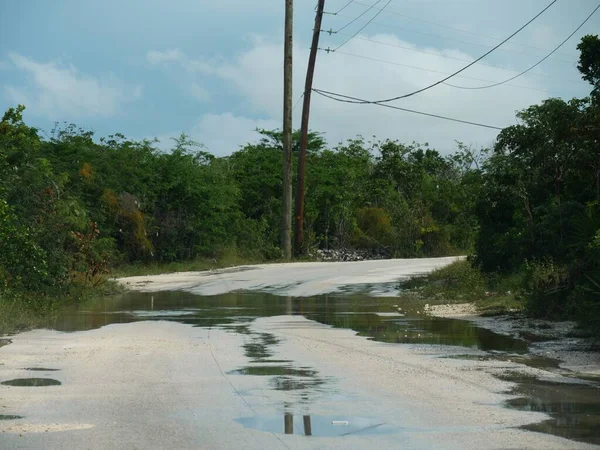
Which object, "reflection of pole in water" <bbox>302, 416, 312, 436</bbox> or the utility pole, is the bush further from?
the utility pole

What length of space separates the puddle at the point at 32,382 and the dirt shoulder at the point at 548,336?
6087mm

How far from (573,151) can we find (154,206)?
23.1 m

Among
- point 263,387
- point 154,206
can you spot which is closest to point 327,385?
point 263,387

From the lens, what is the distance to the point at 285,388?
398 inches

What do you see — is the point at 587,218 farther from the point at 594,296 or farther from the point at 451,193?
the point at 451,193

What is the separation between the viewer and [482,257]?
24922mm

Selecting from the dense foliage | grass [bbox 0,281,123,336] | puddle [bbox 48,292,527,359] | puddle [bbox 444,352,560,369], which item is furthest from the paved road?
puddle [bbox 444,352,560,369]

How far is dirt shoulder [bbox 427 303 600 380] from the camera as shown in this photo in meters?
12.6

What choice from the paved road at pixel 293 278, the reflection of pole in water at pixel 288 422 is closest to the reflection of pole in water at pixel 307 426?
the reflection of pole in water at pixel 288 422

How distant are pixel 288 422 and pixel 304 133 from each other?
3554cm

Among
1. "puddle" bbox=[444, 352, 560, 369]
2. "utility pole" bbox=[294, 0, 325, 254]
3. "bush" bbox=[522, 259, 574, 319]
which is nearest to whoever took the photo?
"puddle" bbox=[444, 352, 560, 369]

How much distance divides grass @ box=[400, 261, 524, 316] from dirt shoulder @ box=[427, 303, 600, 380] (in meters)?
0.61

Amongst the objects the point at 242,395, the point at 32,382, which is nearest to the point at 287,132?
the point at 32,382

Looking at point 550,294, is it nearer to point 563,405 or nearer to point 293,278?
point 563,405
